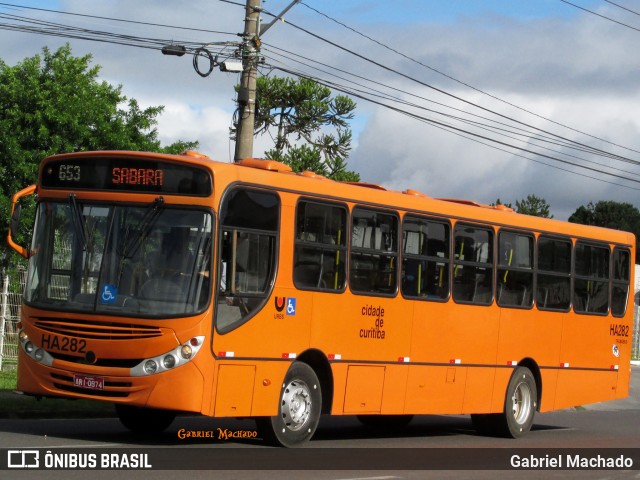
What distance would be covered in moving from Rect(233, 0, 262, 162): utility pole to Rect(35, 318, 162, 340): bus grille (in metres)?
7.85

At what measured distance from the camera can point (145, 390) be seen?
13.0m

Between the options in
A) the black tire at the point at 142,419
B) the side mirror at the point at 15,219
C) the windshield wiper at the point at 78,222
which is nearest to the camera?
the windshield wiper at the point at 78,222

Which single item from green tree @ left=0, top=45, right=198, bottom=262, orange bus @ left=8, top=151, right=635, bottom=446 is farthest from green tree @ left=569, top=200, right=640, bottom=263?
orange bus @ left=8, top=151, right=635, bottom=446

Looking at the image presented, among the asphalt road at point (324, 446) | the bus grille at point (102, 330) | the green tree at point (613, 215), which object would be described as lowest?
the asphalt road at point (324, 446)

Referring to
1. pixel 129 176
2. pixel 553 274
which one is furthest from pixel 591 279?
pixel 129 176

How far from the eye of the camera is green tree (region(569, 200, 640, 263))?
11356 centimetres

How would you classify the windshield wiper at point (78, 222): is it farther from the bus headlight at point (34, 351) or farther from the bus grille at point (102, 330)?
the bus headlight at point (34, 351)

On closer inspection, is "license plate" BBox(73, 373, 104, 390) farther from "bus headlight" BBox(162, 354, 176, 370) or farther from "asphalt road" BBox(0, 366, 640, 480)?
"bus headlight" BBox(162, 354, 176, 370)

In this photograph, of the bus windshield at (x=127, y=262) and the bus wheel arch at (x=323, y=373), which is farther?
the bus wheel arch at (x=323, y=373)

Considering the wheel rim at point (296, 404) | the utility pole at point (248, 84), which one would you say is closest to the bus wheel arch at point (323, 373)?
the wheel rim at point (296, 404)

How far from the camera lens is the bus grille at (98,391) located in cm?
1309

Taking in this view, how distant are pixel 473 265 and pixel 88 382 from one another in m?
6.62

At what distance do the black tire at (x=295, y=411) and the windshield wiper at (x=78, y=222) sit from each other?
2.72m
